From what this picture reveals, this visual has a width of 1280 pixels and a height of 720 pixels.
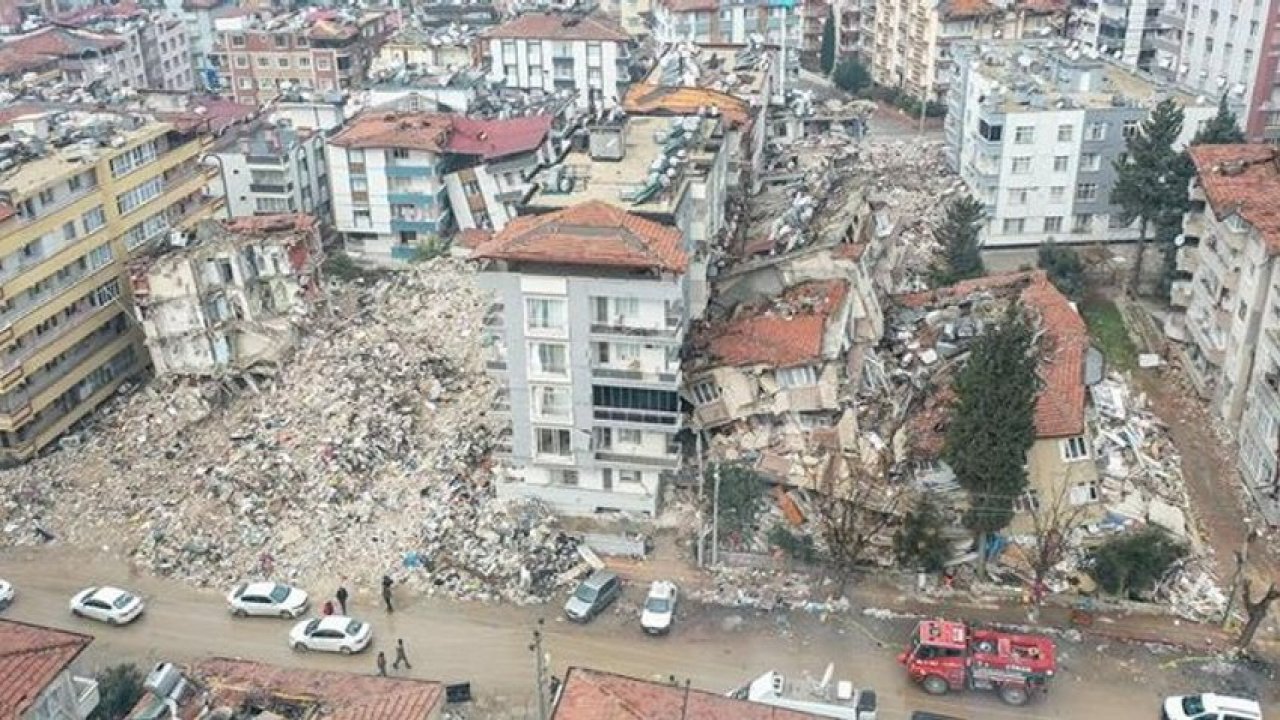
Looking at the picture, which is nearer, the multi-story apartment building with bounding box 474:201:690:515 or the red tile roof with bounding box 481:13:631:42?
the multi-story apartment building with bounding box 474:201:690:515

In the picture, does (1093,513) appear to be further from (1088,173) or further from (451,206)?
(451,206)

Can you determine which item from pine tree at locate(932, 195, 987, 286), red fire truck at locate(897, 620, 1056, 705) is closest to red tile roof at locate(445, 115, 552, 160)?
pine tree at locate(932, 195, 987, 286)

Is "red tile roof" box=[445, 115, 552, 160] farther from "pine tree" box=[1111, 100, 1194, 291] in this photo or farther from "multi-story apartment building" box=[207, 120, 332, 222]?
"pine tree" box=[1111, 100, 1194, 291]

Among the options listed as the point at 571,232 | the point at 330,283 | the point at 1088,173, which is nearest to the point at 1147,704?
the point at 571,232

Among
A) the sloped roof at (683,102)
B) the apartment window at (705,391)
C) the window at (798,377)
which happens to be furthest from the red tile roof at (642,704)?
the sloped roof at (683,102)

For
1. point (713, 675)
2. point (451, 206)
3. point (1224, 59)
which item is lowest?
point (713, 675)

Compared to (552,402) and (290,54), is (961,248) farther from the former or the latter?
(290,54)
